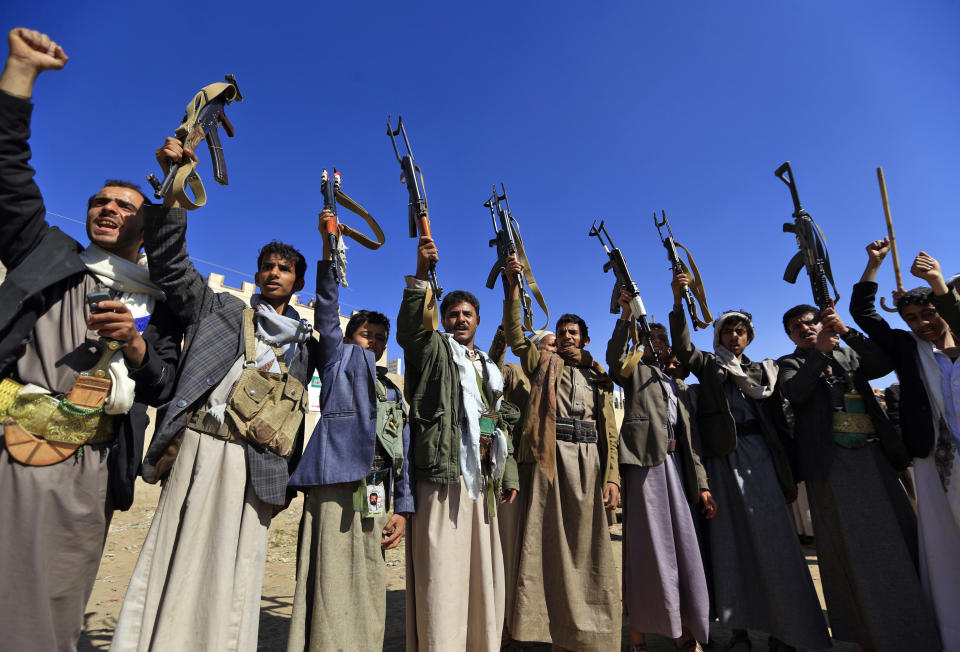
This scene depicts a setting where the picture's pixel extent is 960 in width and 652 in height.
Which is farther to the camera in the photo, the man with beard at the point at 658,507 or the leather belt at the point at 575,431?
the leather belt at the point at 575,431

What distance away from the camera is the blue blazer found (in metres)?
2.61

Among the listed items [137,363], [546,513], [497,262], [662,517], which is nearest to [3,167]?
[137,363]

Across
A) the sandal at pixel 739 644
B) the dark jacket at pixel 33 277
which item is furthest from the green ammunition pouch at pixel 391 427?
the sandal at pixel 739 644

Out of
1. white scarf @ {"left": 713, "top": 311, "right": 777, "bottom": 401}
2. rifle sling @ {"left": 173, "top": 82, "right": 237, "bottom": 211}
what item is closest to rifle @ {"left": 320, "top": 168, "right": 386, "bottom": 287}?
rifle sling @ {"left": 173, "top": 82, "right": 237, "bottom": 211}

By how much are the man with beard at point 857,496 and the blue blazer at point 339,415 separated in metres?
3.03

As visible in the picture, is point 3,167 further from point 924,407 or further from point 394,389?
point 924,407

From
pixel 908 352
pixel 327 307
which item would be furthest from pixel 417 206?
pixel 908 352

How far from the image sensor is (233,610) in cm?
221

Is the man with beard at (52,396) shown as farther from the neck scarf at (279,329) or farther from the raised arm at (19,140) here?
the neck scarf at (279,329)

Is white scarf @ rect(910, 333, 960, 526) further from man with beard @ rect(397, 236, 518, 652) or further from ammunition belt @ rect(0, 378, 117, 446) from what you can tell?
ammunition belt @ rect(0, 378, 117, 446)

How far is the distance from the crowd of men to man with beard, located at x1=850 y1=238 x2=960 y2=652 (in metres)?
0.01

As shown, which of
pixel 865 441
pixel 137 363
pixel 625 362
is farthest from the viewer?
pixel 625 362

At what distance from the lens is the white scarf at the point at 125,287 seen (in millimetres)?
2115

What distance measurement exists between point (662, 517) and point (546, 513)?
2.94 feet
